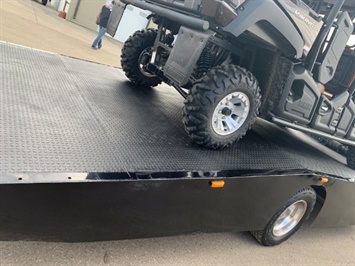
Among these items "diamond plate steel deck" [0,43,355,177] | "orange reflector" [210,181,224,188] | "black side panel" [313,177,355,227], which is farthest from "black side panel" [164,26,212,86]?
"black side panel" [313,177,355,227]

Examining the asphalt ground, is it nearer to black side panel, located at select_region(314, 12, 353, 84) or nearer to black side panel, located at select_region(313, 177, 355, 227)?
black side panel, located at select_region(313, 177, 355, 227)

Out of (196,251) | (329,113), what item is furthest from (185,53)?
(329,113)

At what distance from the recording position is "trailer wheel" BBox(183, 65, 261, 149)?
336 centimetres

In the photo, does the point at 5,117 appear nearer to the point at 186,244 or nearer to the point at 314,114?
the point at 186,244

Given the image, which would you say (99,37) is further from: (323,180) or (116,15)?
(323,180)

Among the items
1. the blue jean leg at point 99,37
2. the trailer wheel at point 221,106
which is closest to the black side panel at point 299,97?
the trailer wheel at point 221,106

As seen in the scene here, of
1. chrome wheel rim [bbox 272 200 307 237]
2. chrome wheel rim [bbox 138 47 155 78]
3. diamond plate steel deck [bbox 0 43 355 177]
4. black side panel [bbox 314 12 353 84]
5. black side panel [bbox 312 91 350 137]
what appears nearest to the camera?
diamond plate steel deck [bbox 0 43 355 177]

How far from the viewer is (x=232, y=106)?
A: 3615 mm

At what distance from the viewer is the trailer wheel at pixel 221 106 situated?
11.0 feet

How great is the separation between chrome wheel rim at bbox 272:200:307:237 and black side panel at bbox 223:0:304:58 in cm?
179

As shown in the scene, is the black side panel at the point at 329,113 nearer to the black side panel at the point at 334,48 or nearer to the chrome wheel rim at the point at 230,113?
the black side panel at the point at 334,48

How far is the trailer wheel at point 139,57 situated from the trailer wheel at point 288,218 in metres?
2.69

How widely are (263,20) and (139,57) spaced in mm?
2259

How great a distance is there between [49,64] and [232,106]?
2494 millimetres
